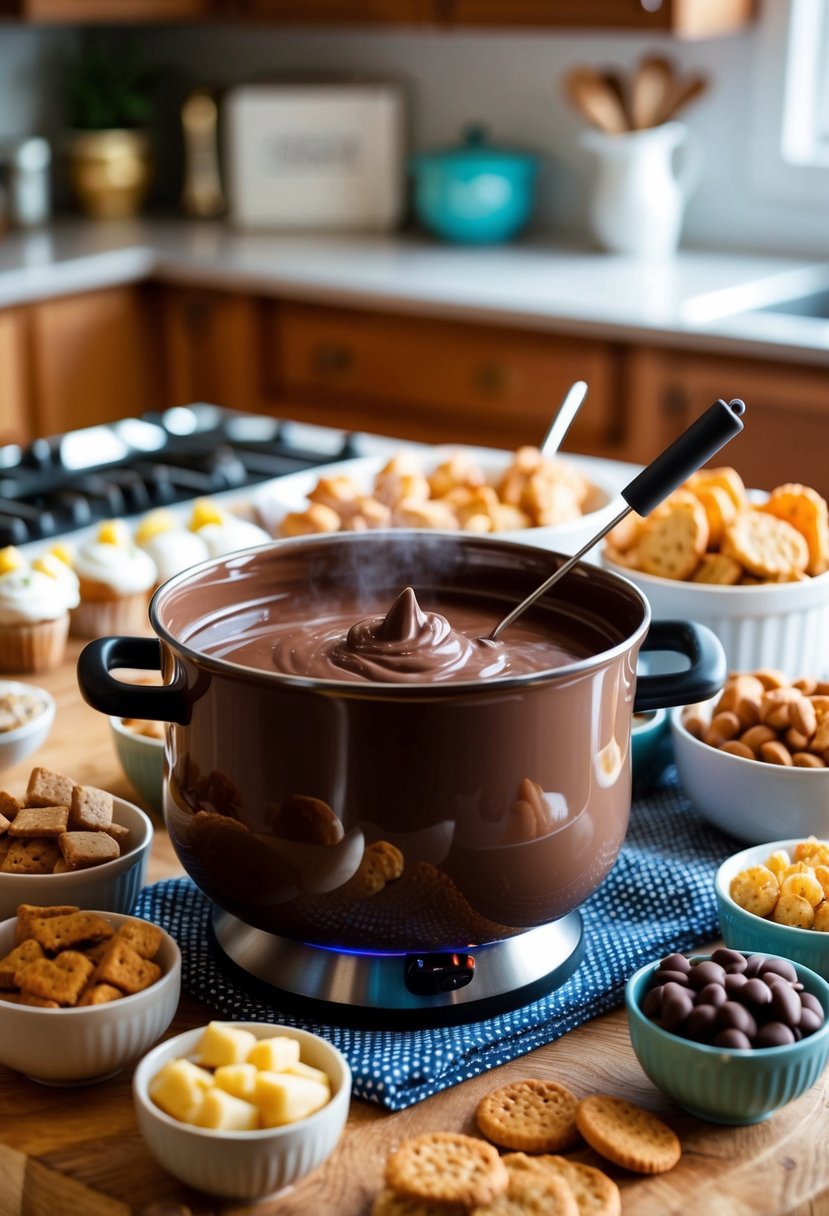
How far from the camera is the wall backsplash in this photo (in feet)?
11.6

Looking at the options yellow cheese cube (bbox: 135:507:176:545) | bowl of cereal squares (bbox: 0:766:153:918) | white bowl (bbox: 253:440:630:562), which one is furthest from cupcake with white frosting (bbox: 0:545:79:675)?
bowl of cereal squares (bbox: 0:766:153:918)

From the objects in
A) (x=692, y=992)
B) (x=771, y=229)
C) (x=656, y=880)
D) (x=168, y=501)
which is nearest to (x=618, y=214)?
(x=771, y=229)

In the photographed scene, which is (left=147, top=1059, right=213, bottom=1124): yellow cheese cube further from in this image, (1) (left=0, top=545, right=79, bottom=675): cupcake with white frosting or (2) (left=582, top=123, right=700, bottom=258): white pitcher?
(2) (left=582, top=123, right=700, bottom=258): white pitcher

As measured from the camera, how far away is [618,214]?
3422 millimetres

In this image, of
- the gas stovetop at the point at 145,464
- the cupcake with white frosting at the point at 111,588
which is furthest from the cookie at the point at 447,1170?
the gas stovetop at the point at 145,464

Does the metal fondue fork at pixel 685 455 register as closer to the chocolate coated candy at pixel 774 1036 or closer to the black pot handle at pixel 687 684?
the black pot handle at pixel 687 684

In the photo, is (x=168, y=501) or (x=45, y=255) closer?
(x=168, y=501)

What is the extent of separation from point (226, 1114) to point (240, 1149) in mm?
17

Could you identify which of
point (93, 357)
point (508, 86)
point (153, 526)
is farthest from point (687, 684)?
point (508, 86)

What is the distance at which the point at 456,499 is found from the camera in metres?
1.42

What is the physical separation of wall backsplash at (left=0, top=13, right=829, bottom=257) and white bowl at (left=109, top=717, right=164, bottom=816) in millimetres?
2812

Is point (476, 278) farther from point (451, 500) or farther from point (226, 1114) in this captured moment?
point (226, 1114)

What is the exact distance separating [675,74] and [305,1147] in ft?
10.8

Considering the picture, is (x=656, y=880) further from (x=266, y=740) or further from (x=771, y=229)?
(x=771, y=229)
